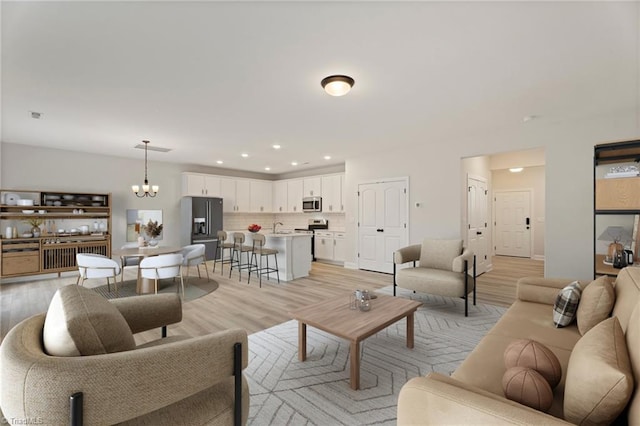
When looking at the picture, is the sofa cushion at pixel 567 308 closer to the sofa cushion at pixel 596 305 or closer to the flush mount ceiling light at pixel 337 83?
the sofa cushion at pixel 596 305

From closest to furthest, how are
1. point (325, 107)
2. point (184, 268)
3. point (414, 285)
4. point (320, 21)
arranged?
point (320, 21) < point (325, 107) < point (414, 285) < point (184, 268)

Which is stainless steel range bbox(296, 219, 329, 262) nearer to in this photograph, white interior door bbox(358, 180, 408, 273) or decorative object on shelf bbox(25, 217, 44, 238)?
white interior door bbox(358, 180, 408, 273)

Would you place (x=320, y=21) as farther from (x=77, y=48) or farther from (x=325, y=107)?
(x=77, y=48)

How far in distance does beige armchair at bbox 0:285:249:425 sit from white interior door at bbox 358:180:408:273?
4.91 meters

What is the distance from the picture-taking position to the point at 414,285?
12.4ft

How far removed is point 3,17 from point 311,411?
3.36 meters

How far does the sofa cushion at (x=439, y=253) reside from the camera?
160 inches

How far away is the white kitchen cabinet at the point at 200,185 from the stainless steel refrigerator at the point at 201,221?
10.5 inches

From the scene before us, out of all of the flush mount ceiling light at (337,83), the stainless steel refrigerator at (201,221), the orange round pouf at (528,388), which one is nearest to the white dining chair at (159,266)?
the stainless steel refrigerator at (201,221)

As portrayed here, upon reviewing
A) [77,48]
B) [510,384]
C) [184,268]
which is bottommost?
[184,268]

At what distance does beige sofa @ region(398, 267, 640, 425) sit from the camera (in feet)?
3.07

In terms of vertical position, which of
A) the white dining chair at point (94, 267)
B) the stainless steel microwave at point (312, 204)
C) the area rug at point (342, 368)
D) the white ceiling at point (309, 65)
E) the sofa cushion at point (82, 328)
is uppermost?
the white ceiling at point (309, 65)

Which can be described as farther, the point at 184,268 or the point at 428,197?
the point at 184,268

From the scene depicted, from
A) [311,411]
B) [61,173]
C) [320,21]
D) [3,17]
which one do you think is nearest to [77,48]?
[3,17]
